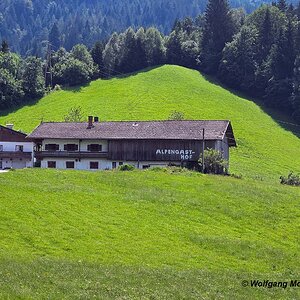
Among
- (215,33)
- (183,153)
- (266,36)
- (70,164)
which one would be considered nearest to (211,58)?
(215,33)

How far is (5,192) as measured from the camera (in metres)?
42.1

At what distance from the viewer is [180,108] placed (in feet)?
374

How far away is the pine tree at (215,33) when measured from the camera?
143 m

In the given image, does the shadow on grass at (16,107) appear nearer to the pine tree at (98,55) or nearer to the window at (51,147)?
the pine tree at (98,55)

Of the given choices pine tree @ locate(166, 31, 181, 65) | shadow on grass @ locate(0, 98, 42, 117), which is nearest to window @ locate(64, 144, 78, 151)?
shadow on grass @ locate(0, 98, 42, 117)

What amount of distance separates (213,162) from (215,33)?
8845 centimetres

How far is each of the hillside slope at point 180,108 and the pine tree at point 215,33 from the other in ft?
16.5

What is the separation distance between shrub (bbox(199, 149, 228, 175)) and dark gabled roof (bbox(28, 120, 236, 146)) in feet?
12.9

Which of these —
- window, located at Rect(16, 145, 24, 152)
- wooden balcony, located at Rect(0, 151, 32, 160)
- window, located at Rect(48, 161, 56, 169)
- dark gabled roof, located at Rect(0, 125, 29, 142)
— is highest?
dark gabled roof, located at Rect(0, 125, 29, 142)

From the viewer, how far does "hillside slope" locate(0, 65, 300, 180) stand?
96.8m

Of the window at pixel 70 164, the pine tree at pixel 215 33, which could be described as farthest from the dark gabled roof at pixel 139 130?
the pine tree at pixel 215 33

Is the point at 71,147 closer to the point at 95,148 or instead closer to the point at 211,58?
the point at 95,148

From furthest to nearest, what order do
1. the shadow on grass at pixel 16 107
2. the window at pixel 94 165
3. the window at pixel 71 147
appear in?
the shadow on grass at pixel 16 107, the window at pixel 71 147, the window at pixel 94 165

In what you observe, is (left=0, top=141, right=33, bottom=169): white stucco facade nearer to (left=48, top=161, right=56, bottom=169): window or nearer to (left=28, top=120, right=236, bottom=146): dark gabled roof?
(left=48, top=161, right=56, bottom=169): window
